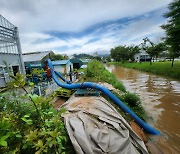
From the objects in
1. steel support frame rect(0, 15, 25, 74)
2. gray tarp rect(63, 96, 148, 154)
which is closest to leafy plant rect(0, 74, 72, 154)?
gray tarp rect(63, 96, 148, 154)

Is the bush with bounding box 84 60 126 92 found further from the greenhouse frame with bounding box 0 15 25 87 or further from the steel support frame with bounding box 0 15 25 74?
the steel support frame with bounding box 0 15 25 74

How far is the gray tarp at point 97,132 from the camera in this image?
200 centimetres

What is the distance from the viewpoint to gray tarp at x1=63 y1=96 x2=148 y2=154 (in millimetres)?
1996

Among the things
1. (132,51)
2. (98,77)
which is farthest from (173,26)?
(132,51)

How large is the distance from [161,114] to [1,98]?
20.1 ft

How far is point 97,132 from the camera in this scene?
219 cm

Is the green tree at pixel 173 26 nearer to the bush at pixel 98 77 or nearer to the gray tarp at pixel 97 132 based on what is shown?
the bush at pixel 98 77

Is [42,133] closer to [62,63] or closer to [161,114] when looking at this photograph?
[161,114]

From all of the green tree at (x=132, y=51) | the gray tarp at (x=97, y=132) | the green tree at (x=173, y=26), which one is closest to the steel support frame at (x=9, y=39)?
the gray tarp at (x=97, y=132)

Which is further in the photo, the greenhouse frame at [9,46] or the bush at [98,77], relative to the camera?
the greenhouse frame at [9,46]

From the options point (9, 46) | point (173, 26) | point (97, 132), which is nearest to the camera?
point (97, 132)

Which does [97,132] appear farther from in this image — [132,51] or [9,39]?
[132,51]

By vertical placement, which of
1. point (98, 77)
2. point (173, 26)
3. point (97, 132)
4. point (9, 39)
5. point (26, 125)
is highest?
point (173, 26)

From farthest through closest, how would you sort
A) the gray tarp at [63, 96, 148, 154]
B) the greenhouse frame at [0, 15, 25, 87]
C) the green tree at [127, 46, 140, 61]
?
the green tree at [127, 46, 140, 61] → the greenhouse frame at [0, 15, 25, 87] → the gray tarp at [63, 96, 148, 154]
